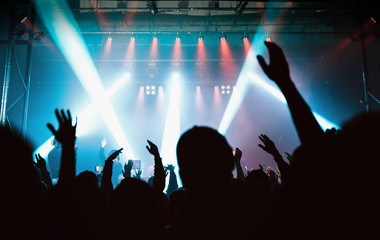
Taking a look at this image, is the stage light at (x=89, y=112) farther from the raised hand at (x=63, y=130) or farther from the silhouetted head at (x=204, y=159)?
the silhouetted head at (x=204, y=159)

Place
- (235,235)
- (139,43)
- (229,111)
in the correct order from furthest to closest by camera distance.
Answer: (229,111) < (139,43) < (235,235)

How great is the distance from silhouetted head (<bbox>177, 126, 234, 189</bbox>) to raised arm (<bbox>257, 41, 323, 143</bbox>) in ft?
0.88

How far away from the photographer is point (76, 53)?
9.75 metres

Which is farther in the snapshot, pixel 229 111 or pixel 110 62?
pixel 229 111

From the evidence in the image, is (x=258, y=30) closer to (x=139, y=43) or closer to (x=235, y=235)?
(x=139, y=43)

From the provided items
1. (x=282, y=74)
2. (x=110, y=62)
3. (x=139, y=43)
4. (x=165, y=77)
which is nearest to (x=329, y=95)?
(x=165, y=77)

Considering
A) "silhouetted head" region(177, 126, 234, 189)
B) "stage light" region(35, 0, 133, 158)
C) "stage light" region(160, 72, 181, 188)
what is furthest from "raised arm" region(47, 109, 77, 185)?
"stage light" region(160, 72, 181, 188)

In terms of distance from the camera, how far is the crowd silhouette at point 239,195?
29.9 inches

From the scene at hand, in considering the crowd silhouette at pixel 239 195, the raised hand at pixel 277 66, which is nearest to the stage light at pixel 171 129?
the crowd silhouette at pixel 239 195

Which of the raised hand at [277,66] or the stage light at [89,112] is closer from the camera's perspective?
the raised hand at [277,66]

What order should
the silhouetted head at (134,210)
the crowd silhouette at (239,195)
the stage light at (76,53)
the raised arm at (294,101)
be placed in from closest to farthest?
the crowd silhouette at (239,195) → the raised arm at (294,101) → the silhouetted head at (134,210) → the stage light at (76,53)

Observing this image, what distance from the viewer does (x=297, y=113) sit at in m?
0.92

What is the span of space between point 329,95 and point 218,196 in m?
Answer: 10.2

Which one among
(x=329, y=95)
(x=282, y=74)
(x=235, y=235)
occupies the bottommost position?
(x=235, y=235)
